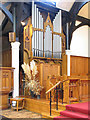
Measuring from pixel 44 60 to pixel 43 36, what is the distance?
3.80ft

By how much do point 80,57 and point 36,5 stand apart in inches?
159

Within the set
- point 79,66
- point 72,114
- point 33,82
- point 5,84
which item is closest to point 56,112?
point 72,114

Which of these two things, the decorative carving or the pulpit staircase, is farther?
the decorative carving

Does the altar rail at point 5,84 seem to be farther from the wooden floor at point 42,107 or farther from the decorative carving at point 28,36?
the decorative carving at point 28,36

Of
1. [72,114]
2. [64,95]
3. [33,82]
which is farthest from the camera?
[33,82]

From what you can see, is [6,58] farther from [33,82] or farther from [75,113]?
[75,113]

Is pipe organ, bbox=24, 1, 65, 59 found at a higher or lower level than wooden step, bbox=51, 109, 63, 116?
higher

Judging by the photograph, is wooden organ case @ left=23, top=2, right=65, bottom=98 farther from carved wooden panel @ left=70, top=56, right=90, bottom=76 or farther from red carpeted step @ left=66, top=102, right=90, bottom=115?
red carpeted step @ left=66, top=102, right=90, bottom=115

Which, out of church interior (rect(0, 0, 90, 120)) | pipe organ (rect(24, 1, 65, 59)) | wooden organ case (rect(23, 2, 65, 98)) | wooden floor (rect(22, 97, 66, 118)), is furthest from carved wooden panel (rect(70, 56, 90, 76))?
wooden floor (rect(22, 97, 66, 118))

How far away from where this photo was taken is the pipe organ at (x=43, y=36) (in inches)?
331

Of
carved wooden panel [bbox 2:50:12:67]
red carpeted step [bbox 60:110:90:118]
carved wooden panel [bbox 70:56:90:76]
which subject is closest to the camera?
red carpeted step [bbox 60:110:90:118]

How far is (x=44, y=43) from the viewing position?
29.0ft

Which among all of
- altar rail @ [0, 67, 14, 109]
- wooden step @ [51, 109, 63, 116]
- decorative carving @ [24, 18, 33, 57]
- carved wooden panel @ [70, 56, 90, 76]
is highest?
decorative carving @ [24, 18, 33, 57]

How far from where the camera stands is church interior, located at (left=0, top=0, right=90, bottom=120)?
6.42 metres
